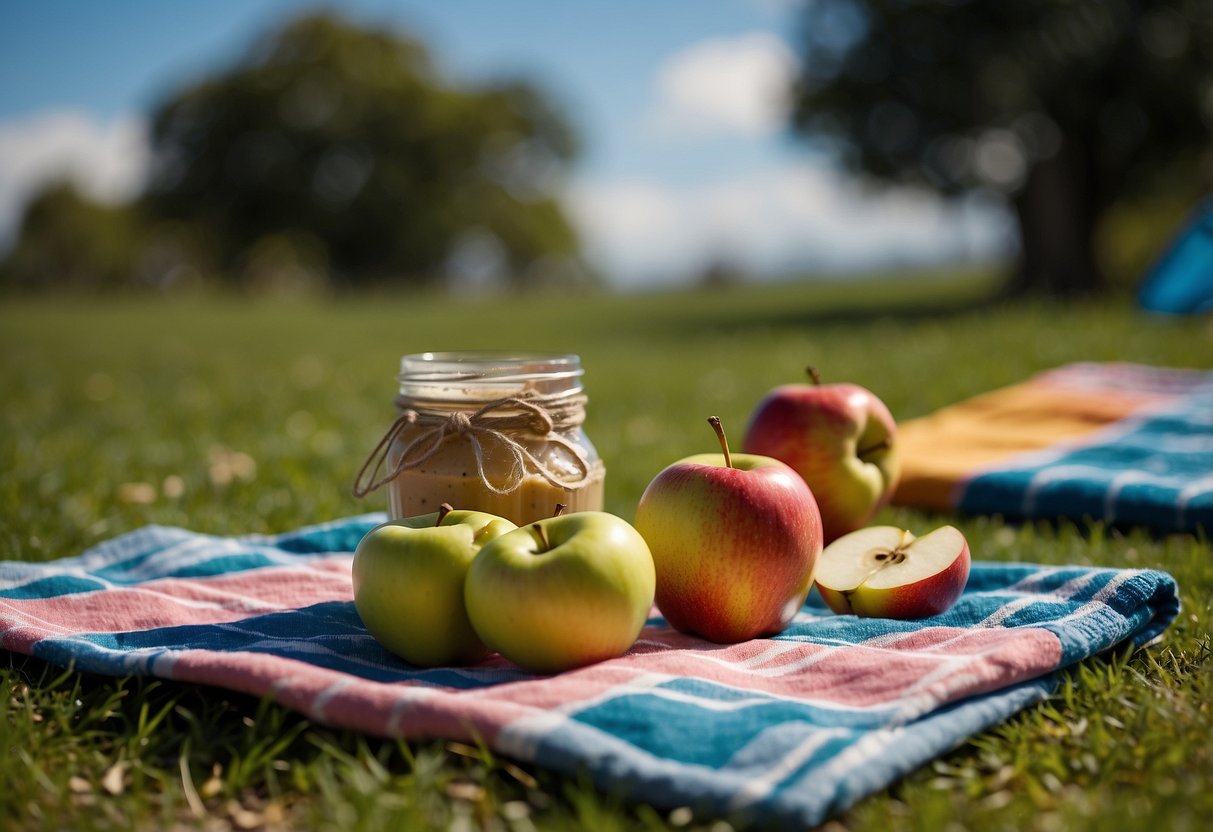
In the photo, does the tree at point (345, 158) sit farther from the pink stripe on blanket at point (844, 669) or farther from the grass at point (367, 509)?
the pink stripe on blanket at point (844, 669)

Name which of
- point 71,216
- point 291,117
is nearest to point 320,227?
point 291,117

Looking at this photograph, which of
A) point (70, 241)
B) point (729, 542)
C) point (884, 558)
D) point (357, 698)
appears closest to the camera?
point (357, 698)

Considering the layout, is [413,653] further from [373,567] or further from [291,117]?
[291,117]

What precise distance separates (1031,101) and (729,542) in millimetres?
16077

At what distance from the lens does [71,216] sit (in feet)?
213

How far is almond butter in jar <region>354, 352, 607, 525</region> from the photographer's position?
7.54 ft

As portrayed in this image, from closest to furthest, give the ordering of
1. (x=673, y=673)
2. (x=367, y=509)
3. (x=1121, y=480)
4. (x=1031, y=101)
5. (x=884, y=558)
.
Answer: (x=673, y=673)
(x=884, y=558)
(x=1121, y=480)
(x=367, y=509)
(x=1031, y=101)

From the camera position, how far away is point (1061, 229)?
16.3 metres

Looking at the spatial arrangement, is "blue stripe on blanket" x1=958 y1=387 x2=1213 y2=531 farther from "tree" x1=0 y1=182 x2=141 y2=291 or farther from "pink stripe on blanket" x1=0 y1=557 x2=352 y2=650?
"tree" x1=0 y1=182 x2=141 y2=291

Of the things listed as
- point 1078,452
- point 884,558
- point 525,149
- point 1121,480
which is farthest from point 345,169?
point 884,558

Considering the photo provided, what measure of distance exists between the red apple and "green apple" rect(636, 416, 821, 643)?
1.59ft

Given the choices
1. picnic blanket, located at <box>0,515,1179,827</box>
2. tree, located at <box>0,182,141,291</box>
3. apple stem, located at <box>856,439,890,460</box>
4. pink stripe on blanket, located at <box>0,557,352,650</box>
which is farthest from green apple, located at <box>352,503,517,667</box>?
tree, located at <box>0,182,141,291</box>

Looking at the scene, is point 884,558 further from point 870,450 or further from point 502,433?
point 502,433

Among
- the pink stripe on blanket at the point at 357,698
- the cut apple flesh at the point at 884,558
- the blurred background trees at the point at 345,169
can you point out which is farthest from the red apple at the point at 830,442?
the blurred background trees at the point at 345,169
